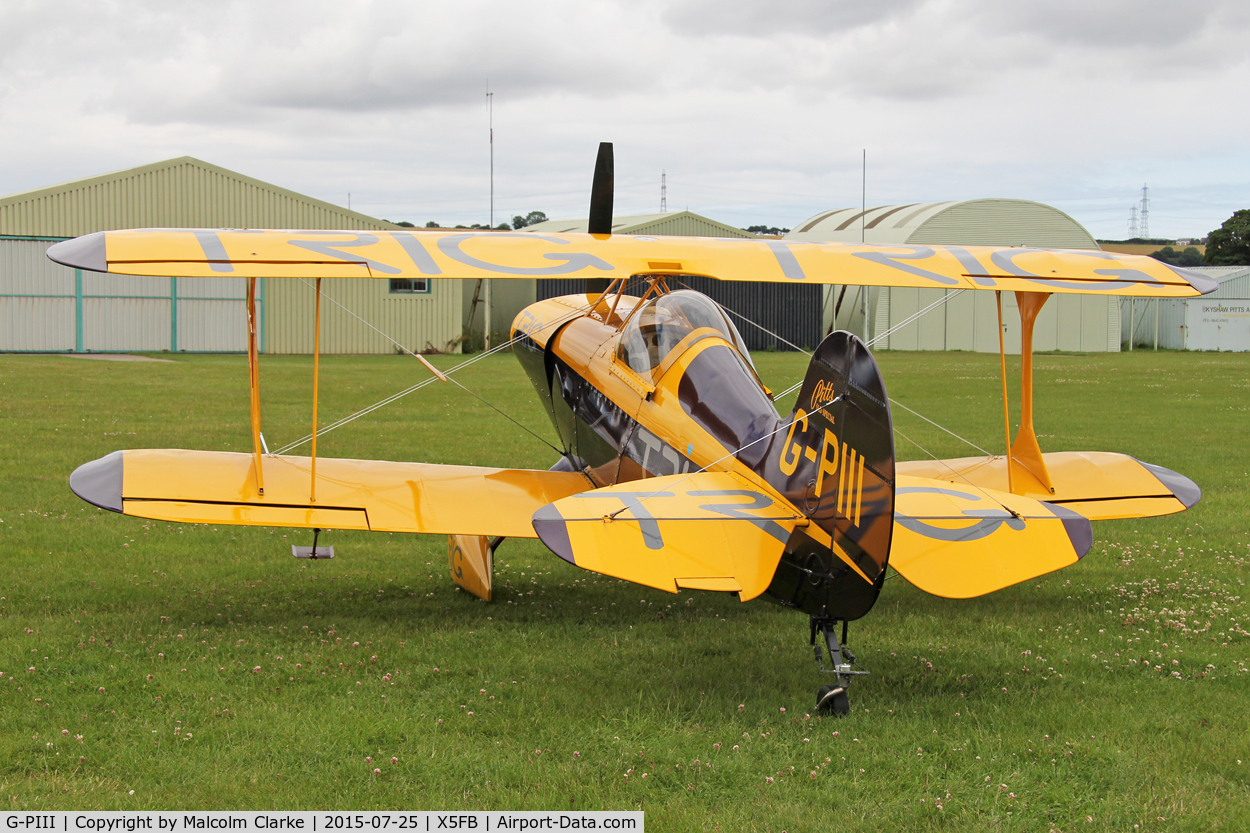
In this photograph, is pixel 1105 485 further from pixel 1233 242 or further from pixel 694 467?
pixel 1233 242

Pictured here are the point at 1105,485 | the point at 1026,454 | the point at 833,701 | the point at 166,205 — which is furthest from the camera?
the point at 166,205

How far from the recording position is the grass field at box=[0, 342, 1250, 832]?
420 centimetres

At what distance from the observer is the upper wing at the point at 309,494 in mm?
6145

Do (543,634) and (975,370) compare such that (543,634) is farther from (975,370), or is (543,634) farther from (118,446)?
(975,370)

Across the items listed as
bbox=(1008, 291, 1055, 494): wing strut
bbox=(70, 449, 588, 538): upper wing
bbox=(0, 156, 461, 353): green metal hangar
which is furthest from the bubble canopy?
bbox=(0, 156, 461, 353): green metal hangar

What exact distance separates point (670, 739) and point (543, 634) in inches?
72.6

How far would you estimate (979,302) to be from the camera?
40031 mm

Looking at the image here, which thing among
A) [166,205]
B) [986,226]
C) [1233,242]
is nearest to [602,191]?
[166,205]

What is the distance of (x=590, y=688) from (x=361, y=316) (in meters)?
31.3

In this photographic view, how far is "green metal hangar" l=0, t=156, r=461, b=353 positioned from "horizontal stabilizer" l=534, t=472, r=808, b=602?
26.2m

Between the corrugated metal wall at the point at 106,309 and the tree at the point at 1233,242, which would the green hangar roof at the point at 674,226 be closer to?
the corrugated metal wall at the point at 106,309

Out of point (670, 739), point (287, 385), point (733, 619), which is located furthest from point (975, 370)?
point (670, 739)

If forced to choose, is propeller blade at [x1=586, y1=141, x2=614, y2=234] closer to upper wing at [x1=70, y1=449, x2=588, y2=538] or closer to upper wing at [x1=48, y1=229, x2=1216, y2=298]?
upper wing at [x1=48, y1=229, x2=1216, y2=298]

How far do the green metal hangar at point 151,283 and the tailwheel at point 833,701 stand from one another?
26.6 meters
